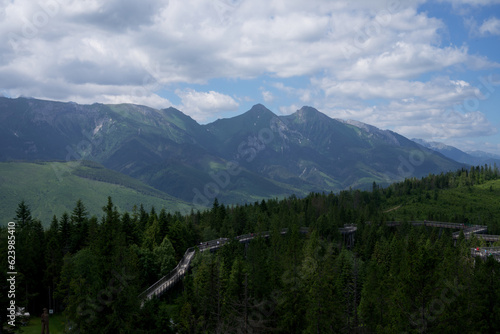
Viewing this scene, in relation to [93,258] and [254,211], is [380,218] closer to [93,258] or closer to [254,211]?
[254,211]

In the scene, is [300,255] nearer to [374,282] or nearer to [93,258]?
[374,282]

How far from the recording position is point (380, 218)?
473ft

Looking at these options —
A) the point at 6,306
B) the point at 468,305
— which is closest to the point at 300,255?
the point at 468,305

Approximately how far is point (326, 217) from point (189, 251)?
58.4 metres

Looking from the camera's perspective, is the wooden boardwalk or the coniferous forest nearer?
the coniferous forest

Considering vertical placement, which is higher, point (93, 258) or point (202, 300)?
point (93, 258)

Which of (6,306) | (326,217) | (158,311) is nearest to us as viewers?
(6,306)

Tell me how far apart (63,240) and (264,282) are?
1777 inches

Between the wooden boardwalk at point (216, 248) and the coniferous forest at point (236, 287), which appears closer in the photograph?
the coniferous forest at point (236, 287)

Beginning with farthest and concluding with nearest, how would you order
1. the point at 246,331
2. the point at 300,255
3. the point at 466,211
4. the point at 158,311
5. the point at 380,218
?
the point at 466,211
the point at 380,218
the point at 300,255
the point at 158,311
the point at 246,331

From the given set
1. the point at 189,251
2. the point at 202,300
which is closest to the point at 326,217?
the point at 189,251

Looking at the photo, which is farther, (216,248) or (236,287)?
(216,248)

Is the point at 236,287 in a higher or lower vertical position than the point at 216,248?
higher

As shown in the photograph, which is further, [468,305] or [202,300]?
[202,300]
